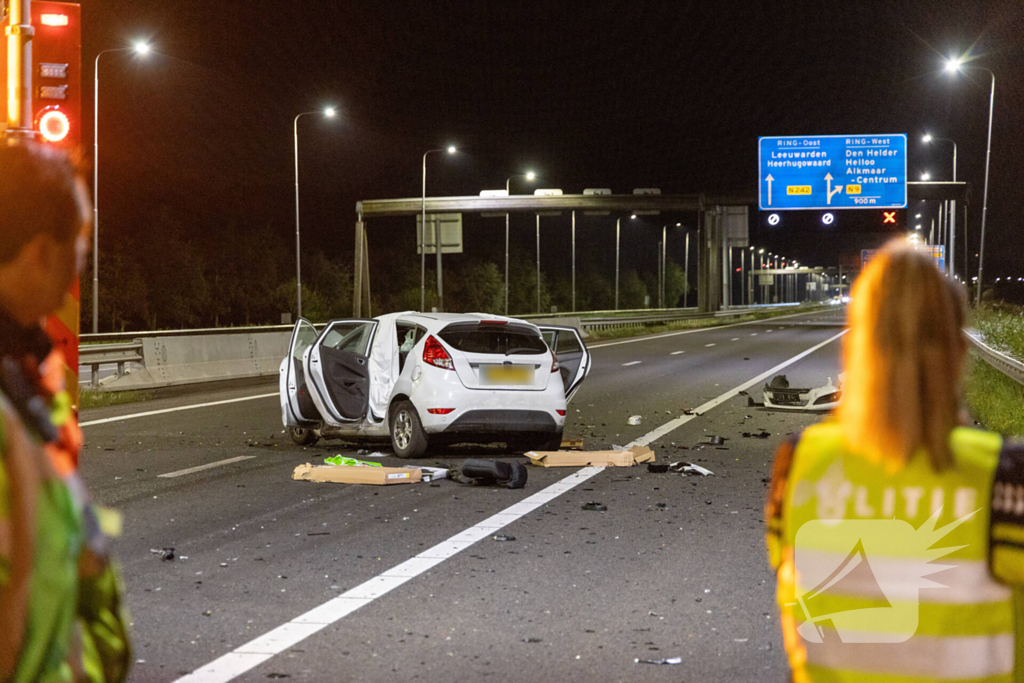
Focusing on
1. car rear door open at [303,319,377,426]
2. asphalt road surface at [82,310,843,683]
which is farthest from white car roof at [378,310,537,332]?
asphalt road surface at [82,310,843,683]

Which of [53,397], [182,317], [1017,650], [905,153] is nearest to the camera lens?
[53,397]

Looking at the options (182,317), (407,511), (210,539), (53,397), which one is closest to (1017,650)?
(53,397)

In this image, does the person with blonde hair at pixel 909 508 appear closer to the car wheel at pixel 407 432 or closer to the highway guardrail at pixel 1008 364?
the car wheel at pixel 407 432

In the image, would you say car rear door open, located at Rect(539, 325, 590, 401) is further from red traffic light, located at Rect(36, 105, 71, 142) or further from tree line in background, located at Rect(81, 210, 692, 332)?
tree line in background, located at Rect(81, 210, 692, 332)

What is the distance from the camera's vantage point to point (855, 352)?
6.43 feet

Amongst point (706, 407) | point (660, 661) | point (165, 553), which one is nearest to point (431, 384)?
point (165, 553)

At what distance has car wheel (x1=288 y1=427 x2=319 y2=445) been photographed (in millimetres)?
12586

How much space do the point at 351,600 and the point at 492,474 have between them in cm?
389

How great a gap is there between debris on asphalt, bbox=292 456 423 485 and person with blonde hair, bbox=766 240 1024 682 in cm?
810

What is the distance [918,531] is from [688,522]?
6510mm

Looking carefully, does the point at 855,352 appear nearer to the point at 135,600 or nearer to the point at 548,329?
the point at 135,600

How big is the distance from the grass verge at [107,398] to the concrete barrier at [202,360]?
0.68m

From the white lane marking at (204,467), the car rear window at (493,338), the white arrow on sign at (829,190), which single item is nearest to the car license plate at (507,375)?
the car rear window at (493,338)

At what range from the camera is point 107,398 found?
1831 centimetres
